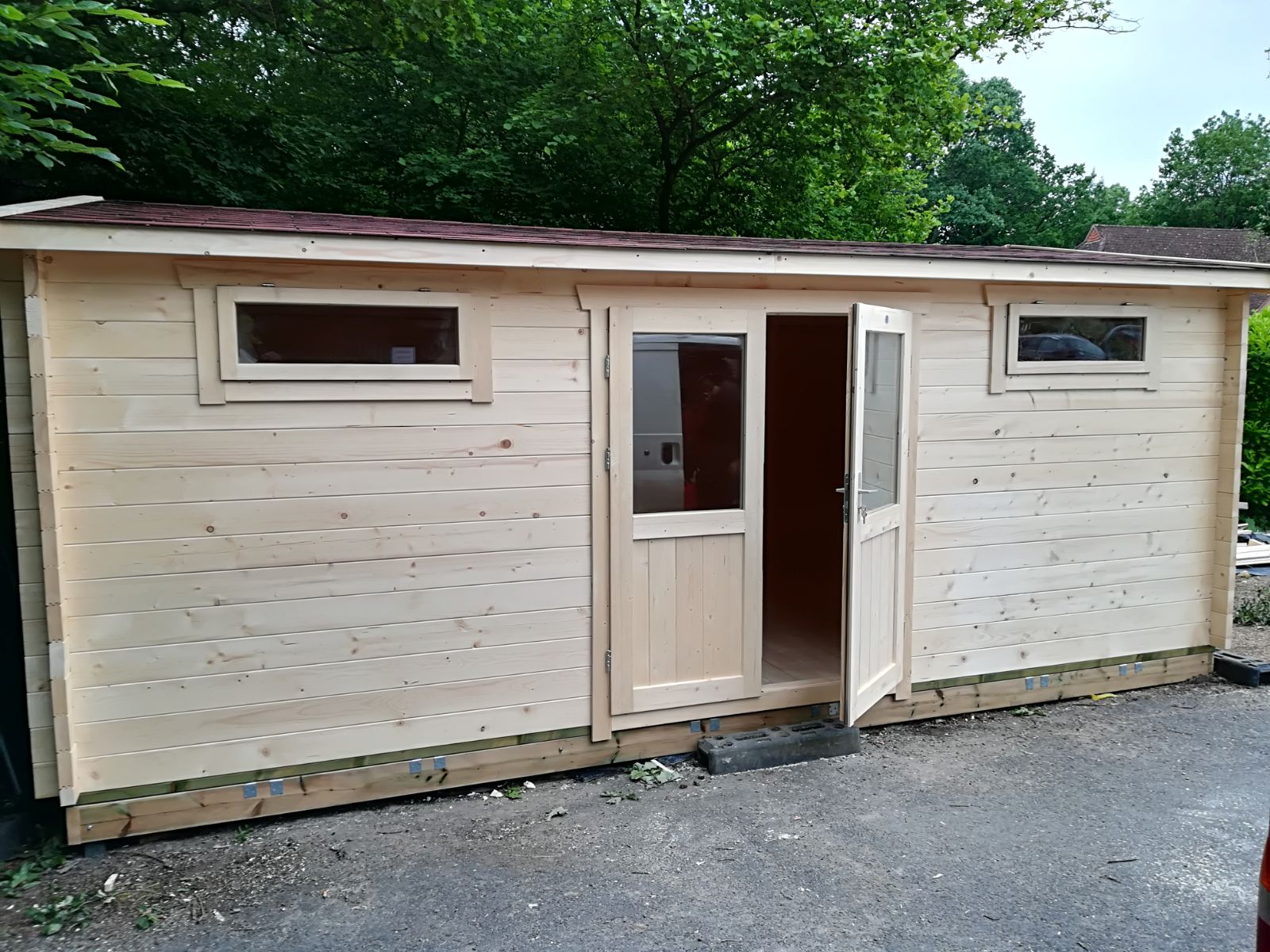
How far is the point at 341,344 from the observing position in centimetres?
353

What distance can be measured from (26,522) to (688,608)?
2722mm

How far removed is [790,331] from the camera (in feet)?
21.4

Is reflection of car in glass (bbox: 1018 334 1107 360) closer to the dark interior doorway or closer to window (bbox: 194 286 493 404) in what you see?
the dark interior doorway

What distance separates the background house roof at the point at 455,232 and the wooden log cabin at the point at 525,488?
0.10 feet

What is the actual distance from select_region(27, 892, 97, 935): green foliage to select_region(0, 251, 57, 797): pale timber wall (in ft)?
1.41

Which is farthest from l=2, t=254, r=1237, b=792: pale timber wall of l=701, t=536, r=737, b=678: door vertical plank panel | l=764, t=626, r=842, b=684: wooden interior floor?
l=701, t=536, r=737, b=678: door vertical plank panel

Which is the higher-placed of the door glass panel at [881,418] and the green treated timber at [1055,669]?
the door glass panel at [881,418]

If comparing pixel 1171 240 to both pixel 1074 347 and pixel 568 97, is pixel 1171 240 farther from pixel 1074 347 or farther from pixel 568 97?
pixel 1074 347

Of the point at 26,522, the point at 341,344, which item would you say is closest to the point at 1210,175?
the point at 341,344

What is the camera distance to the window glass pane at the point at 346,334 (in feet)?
11.2

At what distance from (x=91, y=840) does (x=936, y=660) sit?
3.96m

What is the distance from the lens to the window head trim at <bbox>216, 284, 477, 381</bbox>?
132 inches

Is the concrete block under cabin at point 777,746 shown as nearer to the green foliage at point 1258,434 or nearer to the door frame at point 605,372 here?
the door frame at point 605,372

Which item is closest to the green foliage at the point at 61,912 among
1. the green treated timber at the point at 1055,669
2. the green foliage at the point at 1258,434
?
the green treated timber at the point at 1055,669
